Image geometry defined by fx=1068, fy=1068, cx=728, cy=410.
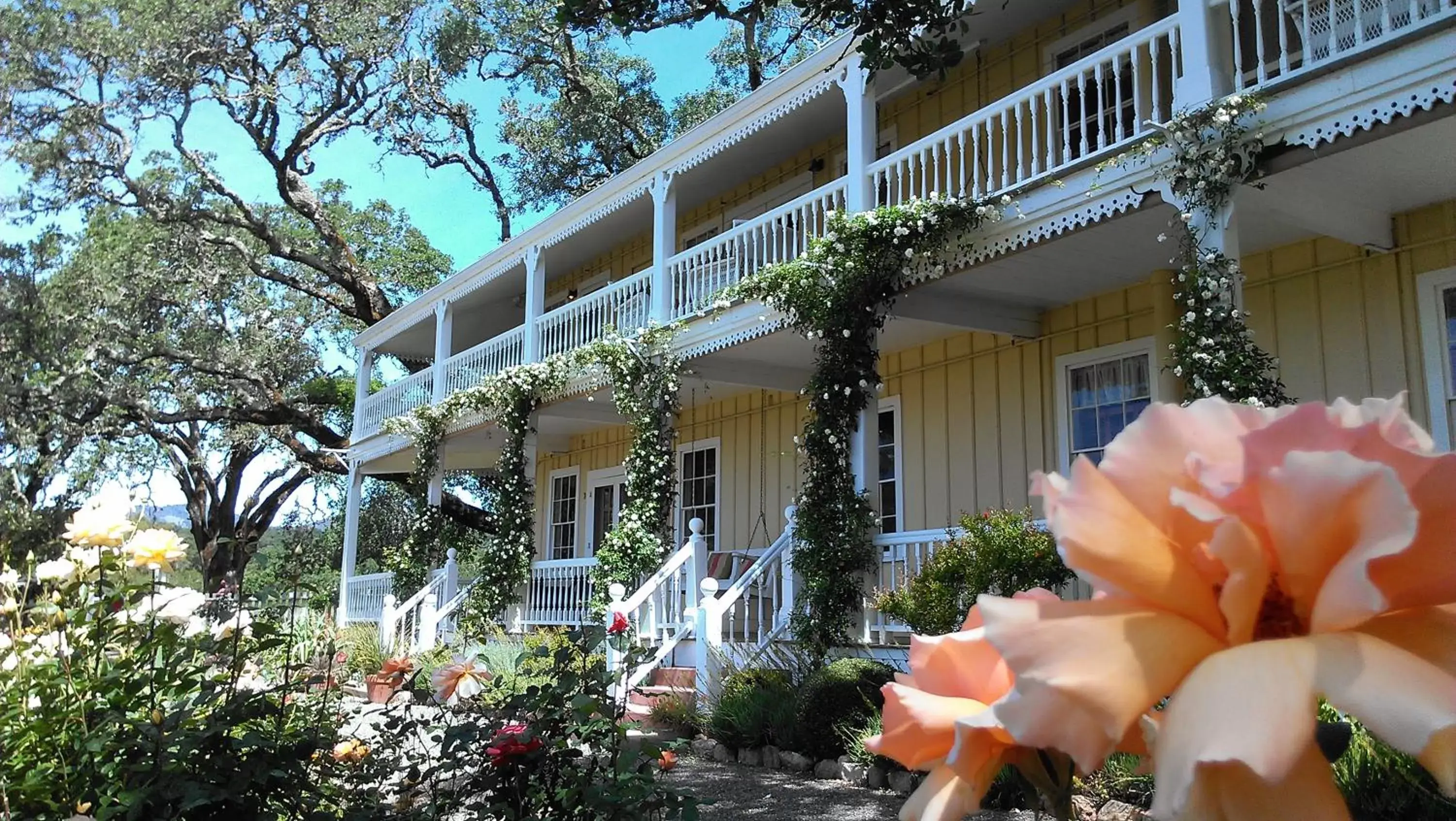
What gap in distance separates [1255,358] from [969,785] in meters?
6.76

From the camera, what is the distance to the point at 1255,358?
6656 mm

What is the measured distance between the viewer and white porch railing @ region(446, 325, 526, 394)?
15.5m

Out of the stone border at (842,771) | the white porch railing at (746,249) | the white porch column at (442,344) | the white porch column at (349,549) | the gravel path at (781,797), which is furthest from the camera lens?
the white porch column at (349,549)

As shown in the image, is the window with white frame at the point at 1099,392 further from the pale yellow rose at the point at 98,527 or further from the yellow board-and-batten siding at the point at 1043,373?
the pale yellow rose at the point at 98,527

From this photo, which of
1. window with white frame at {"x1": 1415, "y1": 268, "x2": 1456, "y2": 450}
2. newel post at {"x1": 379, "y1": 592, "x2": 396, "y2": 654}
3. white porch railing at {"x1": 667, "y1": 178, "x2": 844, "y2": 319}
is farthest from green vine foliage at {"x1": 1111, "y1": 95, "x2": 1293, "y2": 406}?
newel post at {"x1": 379, "y1": 592, "x2": 396, "y2": 654}

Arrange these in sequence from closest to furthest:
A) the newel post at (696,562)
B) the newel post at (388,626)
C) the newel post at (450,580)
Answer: the newel post at (696,562) → the newel post at (388,626) → the newel post at (450,580)

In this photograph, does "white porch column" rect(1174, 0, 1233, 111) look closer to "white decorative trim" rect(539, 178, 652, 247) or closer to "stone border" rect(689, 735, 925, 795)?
"stone border" rect(689, 735, 925, 795)

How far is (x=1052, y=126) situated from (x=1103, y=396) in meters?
2.99

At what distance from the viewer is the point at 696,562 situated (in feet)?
36.8

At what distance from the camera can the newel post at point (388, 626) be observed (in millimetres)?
15016

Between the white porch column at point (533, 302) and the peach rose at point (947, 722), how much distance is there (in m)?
14.1

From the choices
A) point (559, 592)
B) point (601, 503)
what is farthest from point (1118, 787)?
point (601, 503)

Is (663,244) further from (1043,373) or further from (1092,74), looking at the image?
(1092,74)

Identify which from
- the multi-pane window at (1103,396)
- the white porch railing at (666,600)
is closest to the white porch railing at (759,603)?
the white porch railing at (666,600)
